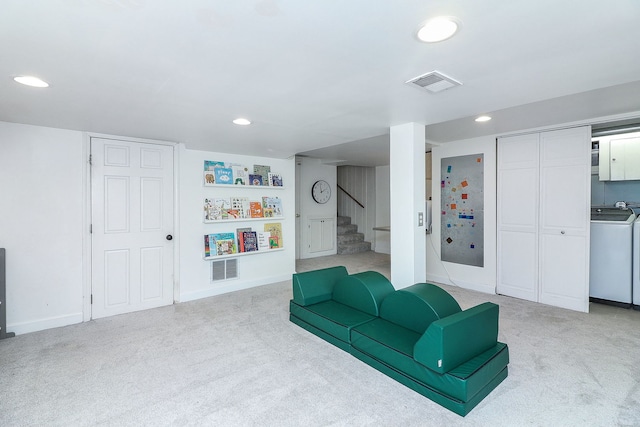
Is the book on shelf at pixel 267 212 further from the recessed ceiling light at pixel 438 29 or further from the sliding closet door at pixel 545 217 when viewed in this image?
the recessed ceiling light at pixel 438 29

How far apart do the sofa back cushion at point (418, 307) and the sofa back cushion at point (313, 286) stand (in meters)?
0.79

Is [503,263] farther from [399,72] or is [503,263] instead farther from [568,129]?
[399,72]

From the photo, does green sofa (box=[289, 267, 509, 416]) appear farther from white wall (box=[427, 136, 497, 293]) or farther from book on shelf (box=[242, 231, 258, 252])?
white wall (box=[427, 136, 497, 293])

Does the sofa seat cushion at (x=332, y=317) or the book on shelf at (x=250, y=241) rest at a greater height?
the book on shelf at (x=250, y=241)

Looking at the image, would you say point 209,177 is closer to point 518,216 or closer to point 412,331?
point 412,331

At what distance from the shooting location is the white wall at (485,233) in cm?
435

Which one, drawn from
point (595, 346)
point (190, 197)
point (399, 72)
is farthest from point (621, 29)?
point (190, 197)

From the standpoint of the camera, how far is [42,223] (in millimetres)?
3236

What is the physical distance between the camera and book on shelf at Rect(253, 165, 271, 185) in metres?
4.89

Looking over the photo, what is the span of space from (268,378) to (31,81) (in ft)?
8.41

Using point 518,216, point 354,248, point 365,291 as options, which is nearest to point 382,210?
point 354,248

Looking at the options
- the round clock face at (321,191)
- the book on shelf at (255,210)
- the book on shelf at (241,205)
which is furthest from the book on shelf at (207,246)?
the round clock face at (321,191)

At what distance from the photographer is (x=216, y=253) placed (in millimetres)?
4414

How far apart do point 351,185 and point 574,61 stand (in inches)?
277
